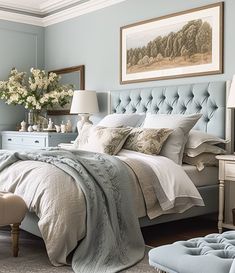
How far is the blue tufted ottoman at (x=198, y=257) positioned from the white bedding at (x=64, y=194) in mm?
1028

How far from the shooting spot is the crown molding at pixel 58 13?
18.8 ft

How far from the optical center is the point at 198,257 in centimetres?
173

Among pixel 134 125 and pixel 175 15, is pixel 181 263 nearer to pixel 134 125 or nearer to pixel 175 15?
pixel 134 125

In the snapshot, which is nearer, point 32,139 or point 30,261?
point 30,261

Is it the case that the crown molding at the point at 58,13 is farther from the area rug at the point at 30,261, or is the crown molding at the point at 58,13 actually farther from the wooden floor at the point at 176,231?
the area rug at the point at 30,261

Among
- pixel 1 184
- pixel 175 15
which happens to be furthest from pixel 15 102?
pixel 1 184

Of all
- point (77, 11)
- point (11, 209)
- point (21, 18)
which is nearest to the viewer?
point (11, 209)

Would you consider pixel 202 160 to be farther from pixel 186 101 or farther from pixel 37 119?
pixel 37 119

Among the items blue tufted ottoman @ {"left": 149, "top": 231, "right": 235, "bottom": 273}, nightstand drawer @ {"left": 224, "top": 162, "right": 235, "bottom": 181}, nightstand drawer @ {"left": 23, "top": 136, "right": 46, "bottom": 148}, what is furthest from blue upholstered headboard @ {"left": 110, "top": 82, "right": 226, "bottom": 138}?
blue tufted ottoman @ {"left": 149, "top": 231, "right": 235, "bottom": 273}

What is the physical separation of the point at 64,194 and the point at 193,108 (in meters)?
1.93

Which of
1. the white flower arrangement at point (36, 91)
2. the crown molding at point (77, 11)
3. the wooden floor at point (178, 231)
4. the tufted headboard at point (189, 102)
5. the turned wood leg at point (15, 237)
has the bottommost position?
the wooden floor at point (178, 231)

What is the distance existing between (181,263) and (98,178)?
4.44ft

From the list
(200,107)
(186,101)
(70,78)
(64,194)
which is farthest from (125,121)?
(70,78)

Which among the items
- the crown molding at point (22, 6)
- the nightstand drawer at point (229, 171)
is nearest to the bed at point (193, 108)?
the nightstand drawer at point (229, 171)
